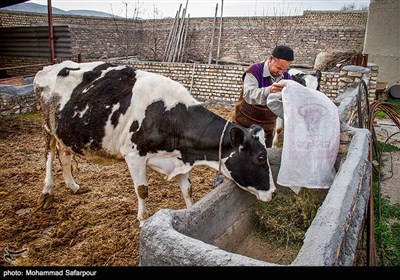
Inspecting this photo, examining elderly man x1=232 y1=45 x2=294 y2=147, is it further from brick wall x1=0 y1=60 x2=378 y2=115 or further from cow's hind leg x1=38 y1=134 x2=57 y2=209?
brick wall x1=0 y1=60 x2=378 y2=115

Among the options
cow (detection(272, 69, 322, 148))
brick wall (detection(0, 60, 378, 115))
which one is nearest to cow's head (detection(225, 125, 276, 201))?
cow (detection(272, 69, 322, 148))

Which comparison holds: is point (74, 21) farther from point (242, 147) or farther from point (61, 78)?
point (242, 147)

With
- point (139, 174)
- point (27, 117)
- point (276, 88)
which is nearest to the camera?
point (276, 88)

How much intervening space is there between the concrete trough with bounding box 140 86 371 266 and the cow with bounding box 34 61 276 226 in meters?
0.33

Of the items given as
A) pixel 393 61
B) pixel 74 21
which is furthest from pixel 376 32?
pixel 74 21

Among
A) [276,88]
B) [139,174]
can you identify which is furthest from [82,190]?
[276,88]

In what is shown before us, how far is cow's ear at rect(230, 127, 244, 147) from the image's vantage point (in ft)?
9.06

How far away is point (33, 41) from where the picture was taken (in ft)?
39.6

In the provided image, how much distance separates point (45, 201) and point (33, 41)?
390 inches

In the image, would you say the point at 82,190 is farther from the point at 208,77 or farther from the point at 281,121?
the point at 208,77

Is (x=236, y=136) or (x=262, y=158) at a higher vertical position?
(x=236, y=136)

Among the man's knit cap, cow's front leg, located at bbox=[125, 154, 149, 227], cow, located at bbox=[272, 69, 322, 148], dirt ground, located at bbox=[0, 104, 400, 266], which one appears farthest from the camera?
cow, located at bbox=[272, 69, 322, 148]

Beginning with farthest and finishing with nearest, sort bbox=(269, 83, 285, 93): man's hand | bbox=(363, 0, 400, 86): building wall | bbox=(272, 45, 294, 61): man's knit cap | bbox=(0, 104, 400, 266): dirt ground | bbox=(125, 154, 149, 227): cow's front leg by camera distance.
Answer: bbox=(363, 0, 400, 86): building wall → bbox=(125, 154, 149, 227): cow's front leg → bbox=(272, 45, 294, 61): man's knit cap → bbox=(0, 104, 400, 266): dirt ground → bbox=(269, 83, 285, 93): man's hand

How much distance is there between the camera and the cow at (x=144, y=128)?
2830 mm
